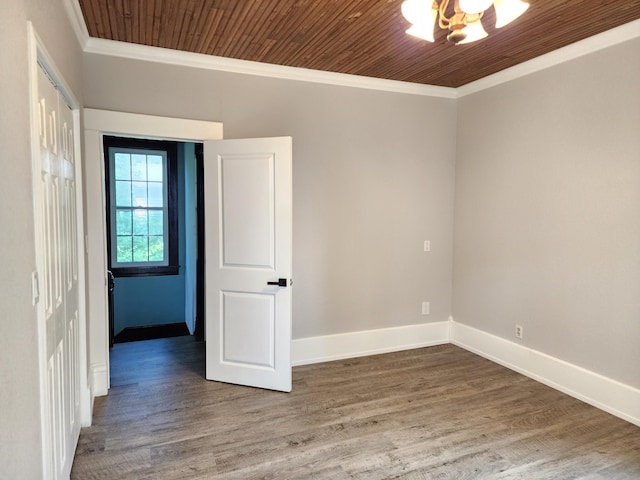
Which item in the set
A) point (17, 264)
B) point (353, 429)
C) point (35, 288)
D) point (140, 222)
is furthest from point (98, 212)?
point (140, 222)

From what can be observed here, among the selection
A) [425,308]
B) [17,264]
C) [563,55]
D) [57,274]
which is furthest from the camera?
[425,308]

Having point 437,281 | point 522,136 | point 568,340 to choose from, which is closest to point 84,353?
point 437,281

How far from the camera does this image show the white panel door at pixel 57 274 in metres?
1.58

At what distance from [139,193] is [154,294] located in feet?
4.85

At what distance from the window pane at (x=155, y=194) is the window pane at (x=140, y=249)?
0.52m

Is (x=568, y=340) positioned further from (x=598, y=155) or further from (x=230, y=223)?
(x=230, y=223)

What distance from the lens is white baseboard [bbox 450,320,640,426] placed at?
112 inches

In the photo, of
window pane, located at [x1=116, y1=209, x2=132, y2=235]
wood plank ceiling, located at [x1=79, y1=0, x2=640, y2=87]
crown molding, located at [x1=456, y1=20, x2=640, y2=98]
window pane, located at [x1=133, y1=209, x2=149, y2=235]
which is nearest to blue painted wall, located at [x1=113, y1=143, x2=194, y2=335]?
window pane, located at [x1=133, y1=209, x2=149, y2=235]

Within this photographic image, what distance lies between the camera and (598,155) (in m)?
2.98

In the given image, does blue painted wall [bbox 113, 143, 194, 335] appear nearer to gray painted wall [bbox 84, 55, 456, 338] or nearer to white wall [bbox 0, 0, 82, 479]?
gray painted wall [bbox 84, 55, 456, 338]

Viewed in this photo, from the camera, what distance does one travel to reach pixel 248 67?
346 cm

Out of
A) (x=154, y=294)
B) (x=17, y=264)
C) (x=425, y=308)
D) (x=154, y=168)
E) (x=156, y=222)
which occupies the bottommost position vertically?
(x=154, y=294)

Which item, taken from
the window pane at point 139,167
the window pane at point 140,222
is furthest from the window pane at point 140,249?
the window pane at point 139,167

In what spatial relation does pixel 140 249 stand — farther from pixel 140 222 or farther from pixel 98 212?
pixel 98 212
